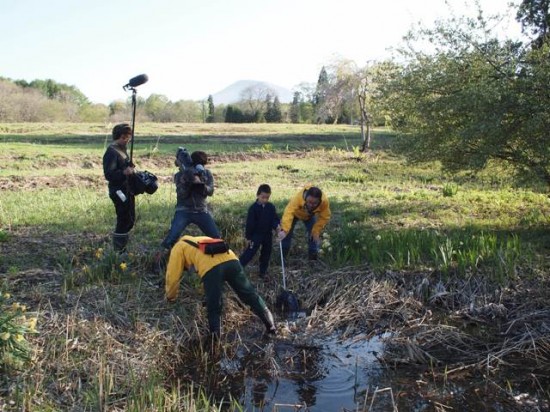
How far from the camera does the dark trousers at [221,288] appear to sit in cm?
557

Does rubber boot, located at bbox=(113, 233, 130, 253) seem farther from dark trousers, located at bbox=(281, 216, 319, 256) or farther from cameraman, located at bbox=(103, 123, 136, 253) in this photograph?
dark trousers, located at bbox=(281, 216, 319, 256)

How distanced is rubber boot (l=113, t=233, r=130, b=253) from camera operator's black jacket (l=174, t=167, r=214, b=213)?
0.93 meters

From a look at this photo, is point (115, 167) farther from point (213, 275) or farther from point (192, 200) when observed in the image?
point (213, 275)

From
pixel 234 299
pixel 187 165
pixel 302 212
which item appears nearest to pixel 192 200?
pixel 187 165

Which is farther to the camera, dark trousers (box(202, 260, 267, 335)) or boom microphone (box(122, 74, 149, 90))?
boom microphone (box(122, 74, 149, 90))

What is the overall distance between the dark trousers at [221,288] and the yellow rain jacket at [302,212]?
1.71m

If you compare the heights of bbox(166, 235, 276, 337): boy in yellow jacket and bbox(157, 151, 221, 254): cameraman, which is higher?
bbox(157, 151, 221, 254): cameraman

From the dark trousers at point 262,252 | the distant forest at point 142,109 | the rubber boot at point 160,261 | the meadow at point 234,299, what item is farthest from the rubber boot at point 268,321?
the distant forest at point 142,109

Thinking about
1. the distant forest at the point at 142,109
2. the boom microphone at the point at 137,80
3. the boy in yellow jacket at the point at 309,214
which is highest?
the distant forest at the point at 142,109

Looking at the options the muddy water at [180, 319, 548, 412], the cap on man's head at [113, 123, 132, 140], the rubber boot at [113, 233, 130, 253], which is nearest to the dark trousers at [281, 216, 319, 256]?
the muddy water at [180, 319, 548, 412]

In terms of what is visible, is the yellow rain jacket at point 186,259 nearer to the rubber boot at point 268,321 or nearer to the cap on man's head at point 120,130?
the rubber boot at point 268,321

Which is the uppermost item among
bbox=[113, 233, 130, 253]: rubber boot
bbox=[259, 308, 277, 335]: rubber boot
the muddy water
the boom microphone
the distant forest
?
the distant forest

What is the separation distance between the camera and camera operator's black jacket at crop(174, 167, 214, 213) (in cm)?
712

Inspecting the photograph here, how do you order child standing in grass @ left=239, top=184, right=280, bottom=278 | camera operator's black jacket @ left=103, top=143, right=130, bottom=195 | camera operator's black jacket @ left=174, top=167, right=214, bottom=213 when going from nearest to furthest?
camera operator's black jacket @ left=103, top=143, right=130, bottom=195
camera operator's black jacket @ left=174, top=167, right=214, bottom=213
child standing in grass @ left=239, top=184, right=280, bottom=278
